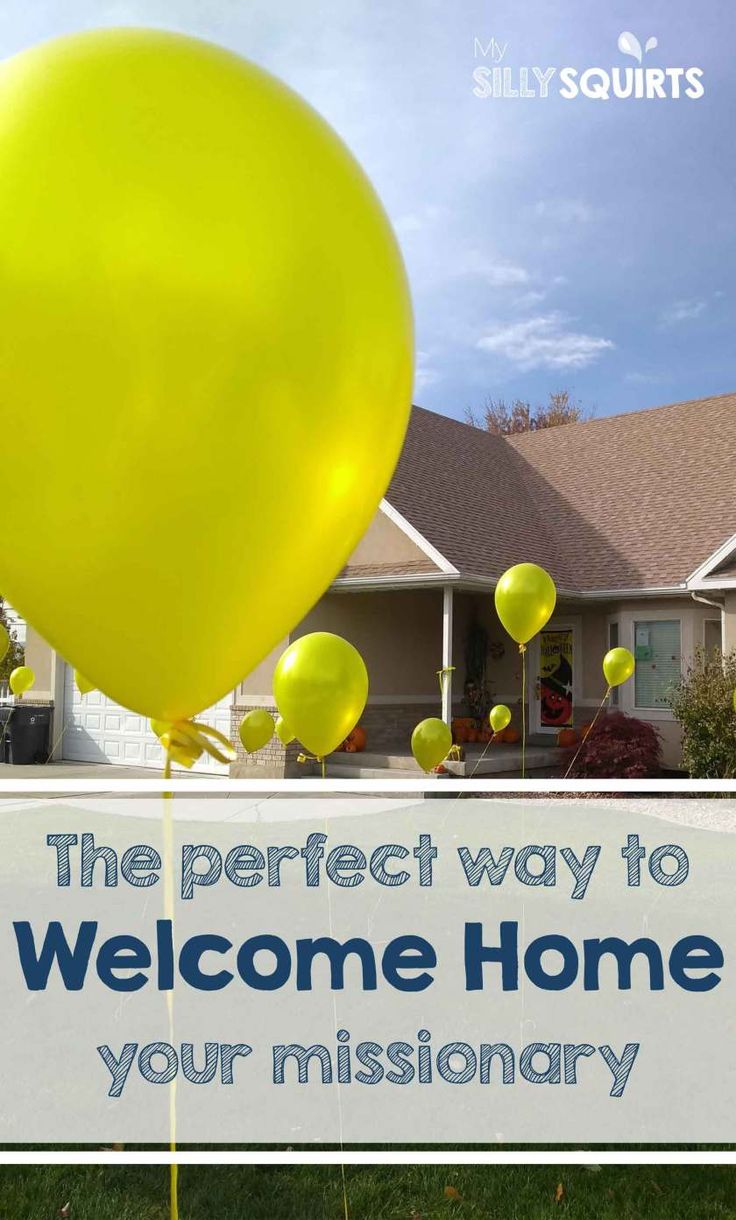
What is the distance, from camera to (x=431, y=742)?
222 inches

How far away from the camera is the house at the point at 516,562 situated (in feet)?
45.4

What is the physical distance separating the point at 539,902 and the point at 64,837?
5.67ft

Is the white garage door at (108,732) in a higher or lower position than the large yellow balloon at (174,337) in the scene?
lower

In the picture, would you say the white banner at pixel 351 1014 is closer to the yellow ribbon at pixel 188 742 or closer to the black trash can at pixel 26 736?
the yellow ribbon at pixel 188 742

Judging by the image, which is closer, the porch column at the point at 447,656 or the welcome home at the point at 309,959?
the welcome home at the point at 309,959

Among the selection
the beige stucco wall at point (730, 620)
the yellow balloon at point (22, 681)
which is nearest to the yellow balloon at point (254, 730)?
the yellow balloon at point (22, 681)

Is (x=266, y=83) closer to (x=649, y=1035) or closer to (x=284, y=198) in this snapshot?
(x=284, y=198)

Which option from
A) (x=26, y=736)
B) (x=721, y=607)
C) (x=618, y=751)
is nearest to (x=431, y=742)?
(x=618, y=751)

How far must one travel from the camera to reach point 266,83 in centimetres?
188

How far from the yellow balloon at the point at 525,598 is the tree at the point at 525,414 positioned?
2891 centimetres

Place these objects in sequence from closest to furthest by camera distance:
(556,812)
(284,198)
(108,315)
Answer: (108,315)
(284,198)
(556,812)

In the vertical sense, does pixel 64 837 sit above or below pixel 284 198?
below

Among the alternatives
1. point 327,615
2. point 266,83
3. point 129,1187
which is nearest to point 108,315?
point 266,83

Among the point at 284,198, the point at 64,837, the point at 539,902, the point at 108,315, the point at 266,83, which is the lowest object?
the point at 539,902
